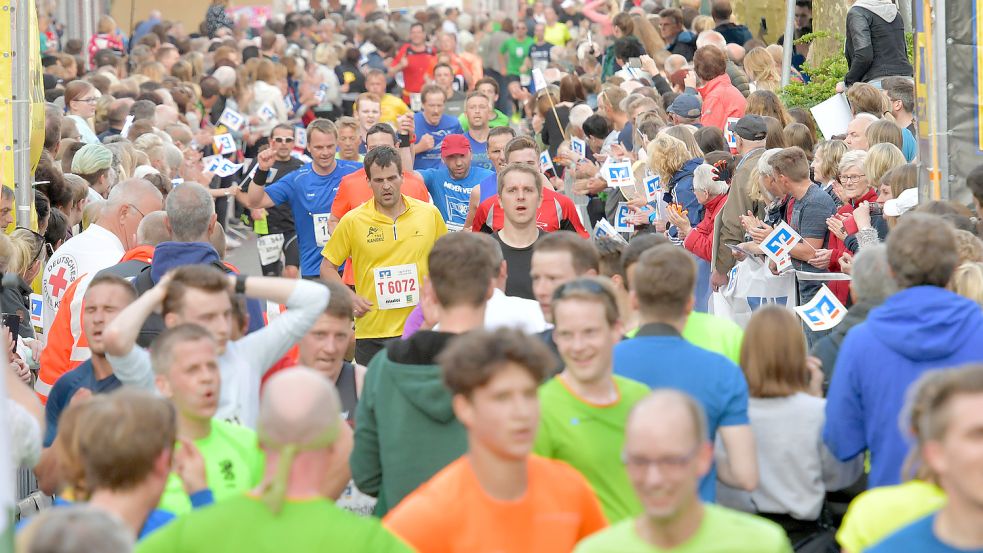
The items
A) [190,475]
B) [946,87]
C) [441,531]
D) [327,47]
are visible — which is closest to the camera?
[441,531]

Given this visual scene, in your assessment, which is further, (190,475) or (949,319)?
(949,319)

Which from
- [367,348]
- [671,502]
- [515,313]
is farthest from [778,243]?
Result: [671,502]

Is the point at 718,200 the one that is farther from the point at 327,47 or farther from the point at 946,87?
the point at 327,47

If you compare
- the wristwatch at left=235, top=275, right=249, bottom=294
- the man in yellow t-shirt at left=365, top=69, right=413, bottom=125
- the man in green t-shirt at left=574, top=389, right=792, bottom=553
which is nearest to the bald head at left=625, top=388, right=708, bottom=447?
the man in green t-shirt at left=574, top=389, right=792, bottom=553

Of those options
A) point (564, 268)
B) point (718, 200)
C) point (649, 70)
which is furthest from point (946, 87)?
point (649, 70)

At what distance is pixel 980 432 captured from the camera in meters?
3.61

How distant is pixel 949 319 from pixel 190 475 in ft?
8.17

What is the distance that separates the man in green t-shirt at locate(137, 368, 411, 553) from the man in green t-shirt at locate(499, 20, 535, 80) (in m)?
25.8

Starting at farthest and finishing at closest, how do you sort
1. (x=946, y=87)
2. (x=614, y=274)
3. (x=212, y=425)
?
(x=946, y=87) < (x=614, y=274) < (x=212, y=425)

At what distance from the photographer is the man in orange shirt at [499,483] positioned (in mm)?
4098

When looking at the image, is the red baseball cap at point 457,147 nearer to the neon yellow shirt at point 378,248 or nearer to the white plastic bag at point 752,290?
the neon yellow shirt at point 378,248

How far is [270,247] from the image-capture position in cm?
1376

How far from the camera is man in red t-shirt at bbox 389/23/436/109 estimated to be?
27.2 metres

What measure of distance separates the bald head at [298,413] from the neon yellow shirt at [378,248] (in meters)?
5.75
